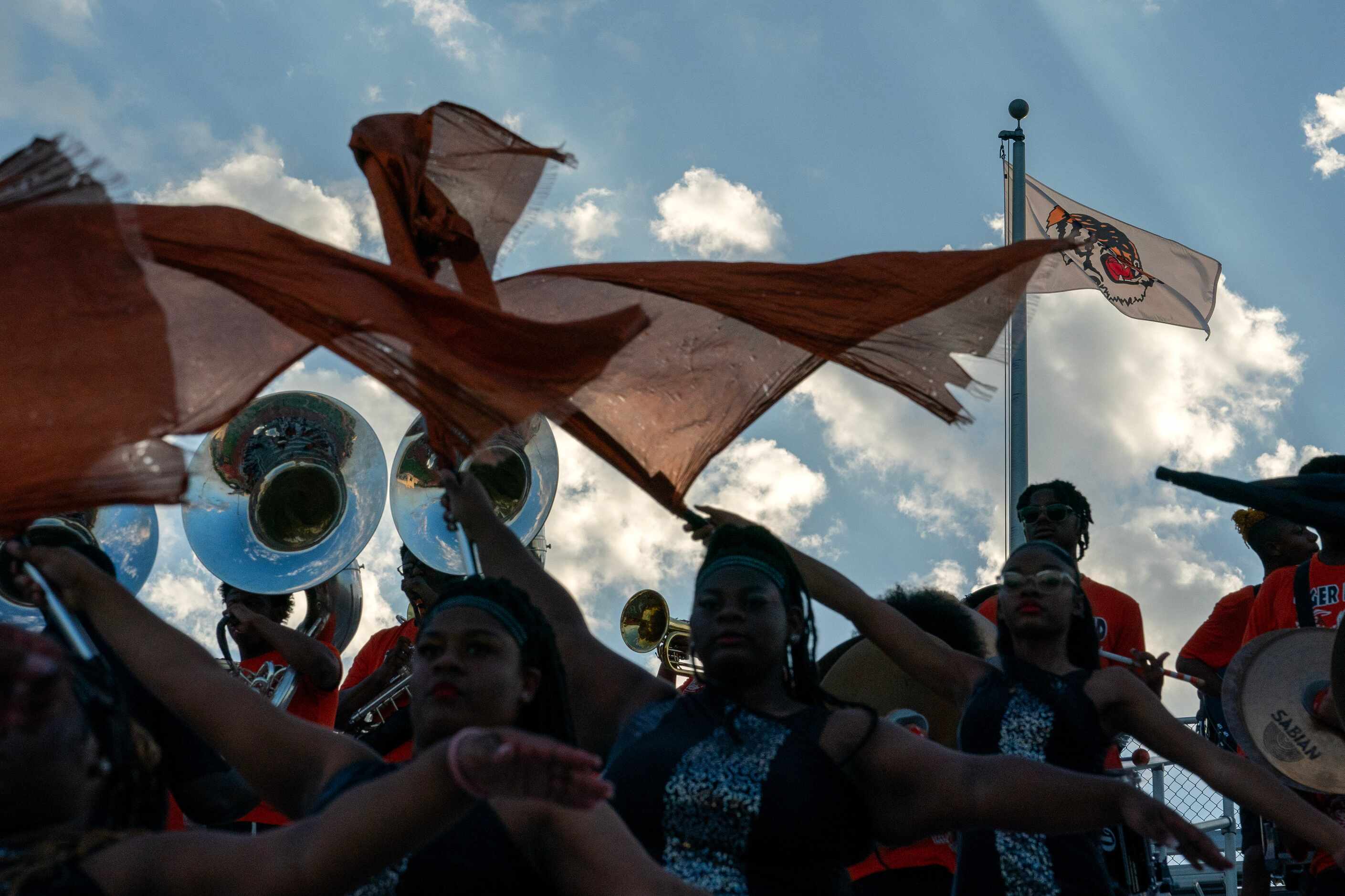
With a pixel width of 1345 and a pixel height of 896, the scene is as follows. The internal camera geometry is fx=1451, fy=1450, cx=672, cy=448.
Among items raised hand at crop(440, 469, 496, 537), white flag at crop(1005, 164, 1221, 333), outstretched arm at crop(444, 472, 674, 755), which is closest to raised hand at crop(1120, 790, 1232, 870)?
outstretched arm at crop(444, 472, 674, 755)

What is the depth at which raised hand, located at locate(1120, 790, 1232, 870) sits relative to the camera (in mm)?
3000

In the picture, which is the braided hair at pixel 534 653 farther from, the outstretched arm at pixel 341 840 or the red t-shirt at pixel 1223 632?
the red t-shirt at pixel 1223 632

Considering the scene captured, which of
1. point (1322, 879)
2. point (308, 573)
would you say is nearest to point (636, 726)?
point (308, 573)

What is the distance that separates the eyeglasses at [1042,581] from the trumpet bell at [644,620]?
627cm

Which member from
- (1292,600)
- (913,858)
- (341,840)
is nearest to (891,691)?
(913,858)

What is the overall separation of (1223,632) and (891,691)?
6.04ft

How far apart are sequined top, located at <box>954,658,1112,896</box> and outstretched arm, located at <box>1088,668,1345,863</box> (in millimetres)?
77

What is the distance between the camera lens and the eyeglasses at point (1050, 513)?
6.12 meters

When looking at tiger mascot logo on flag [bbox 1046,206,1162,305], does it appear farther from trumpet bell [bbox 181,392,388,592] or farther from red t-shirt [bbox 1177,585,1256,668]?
trumpet bell [bbox 181,392,388,592]

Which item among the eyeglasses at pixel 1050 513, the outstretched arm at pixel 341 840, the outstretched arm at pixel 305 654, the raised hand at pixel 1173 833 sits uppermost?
Result: the eyeglasses at pixel 1050 513

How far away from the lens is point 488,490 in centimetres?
651

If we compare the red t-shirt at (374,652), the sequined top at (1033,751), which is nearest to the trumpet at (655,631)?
the red t-shirt at (374,652)

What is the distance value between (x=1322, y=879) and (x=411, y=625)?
13.2ft

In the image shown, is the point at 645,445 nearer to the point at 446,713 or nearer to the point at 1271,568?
the point at 446,713
